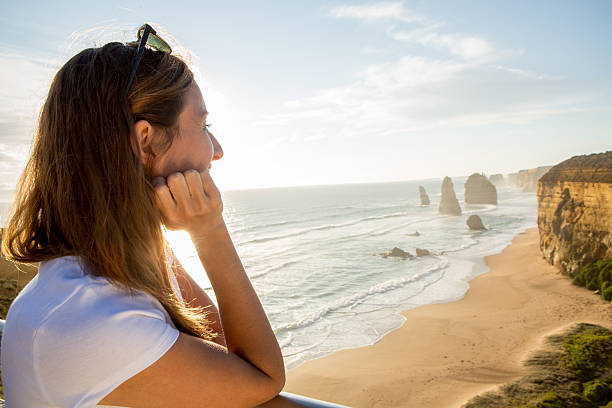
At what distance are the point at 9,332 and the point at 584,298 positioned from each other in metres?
19.0

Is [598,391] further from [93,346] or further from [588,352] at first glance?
[93,346]

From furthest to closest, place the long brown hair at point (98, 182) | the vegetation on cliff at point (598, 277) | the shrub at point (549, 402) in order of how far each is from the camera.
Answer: the vegetation on cliff at point (598, 277)
the shrub at point (549, 402)
the long brown hair at point (98, 182)

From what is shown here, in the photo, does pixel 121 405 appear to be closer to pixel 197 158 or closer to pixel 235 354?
pixel 235 354

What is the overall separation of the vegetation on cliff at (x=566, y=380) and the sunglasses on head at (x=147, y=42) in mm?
8093

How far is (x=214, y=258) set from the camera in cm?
115

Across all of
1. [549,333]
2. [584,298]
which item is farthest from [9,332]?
[584,298]

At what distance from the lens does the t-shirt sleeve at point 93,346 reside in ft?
2.49

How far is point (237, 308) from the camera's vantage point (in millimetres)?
1104

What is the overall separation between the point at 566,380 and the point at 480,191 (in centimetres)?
7021

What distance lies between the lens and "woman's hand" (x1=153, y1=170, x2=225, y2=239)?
1105 mm

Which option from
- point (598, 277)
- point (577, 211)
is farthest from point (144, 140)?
point (577, 211)

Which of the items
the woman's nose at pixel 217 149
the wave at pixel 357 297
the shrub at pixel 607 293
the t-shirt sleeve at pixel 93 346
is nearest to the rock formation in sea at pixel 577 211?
the shrub at pixel 607 293

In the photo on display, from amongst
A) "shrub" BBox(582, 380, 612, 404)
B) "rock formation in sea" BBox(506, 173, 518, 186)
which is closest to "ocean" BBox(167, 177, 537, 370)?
"shrub" BBox(582, 380, 612, 404)

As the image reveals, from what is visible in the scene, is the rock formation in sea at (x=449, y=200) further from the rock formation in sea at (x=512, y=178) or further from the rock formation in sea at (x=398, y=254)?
Answer: the rock formation in sea at (x=512, y=178)
